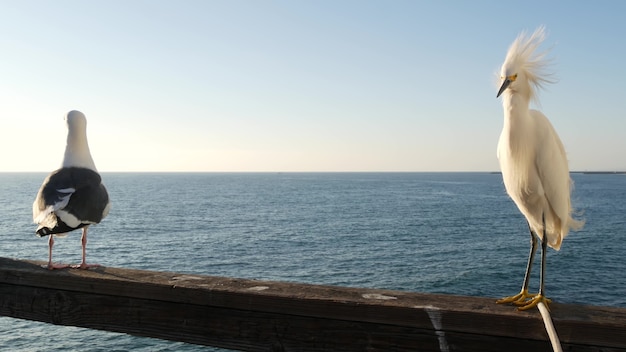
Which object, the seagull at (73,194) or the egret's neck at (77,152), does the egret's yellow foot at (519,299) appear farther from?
the egret's neck at (77,152)

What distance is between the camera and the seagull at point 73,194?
4.79 meters

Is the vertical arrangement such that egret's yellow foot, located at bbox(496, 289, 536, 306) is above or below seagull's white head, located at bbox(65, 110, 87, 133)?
below

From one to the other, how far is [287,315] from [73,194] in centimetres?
353

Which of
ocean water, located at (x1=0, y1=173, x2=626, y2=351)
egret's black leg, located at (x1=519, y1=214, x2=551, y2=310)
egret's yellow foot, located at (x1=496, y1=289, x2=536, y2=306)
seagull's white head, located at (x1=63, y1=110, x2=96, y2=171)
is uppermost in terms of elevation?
seagull's white head, located at (x1=63, y1=110, x2=96, y2=171)

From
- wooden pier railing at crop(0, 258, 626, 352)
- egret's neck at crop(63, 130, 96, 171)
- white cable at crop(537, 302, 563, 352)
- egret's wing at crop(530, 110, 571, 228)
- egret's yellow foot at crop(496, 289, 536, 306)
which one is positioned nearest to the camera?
white cable at crop(537, 302, 563, 352)

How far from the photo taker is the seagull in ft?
15.7

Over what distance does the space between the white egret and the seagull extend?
149 inches

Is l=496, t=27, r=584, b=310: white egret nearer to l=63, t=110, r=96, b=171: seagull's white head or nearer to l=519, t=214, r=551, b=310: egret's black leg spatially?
l=519, t=214, r=551, b=310: egret's black leg

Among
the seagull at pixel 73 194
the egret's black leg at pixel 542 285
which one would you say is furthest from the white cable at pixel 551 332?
the seagull at pixel 73 194

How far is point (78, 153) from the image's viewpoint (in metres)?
5.55

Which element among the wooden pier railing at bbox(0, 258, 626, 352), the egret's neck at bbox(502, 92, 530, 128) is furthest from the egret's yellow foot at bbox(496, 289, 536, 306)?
the egret's neck at bbox(502, 92, 530, 128)

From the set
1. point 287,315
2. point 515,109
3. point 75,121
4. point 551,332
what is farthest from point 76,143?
point 551,332

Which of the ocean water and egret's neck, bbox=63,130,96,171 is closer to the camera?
egret's neck, bbox=63,130,96,171

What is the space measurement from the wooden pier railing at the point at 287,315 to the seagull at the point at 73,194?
175 centimetres
